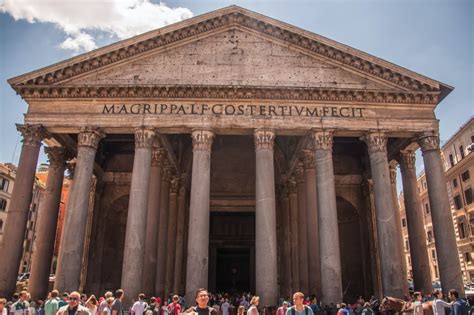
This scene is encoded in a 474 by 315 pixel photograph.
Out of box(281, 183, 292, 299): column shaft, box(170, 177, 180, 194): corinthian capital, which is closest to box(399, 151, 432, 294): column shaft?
box(281, 183, 292, 299): column shaft

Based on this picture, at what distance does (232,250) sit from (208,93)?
1112 centimetres

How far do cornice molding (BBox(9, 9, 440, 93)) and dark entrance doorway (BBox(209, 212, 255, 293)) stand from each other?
1054cm

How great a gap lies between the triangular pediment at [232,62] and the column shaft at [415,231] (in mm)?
3833

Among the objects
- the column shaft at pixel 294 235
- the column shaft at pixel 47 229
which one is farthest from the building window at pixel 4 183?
the column shaft at pixel 294 235

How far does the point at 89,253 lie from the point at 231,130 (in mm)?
11277

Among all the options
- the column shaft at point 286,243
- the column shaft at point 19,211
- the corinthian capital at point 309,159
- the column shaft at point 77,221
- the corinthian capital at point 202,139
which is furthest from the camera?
the column shaft at point 286,243

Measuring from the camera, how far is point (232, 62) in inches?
654

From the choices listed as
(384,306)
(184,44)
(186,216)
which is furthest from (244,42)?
(384,306)

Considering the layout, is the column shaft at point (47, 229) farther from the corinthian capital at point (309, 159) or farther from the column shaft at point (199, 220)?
the corinthian capital at point (309, 159)

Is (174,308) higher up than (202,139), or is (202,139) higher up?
(202,139)

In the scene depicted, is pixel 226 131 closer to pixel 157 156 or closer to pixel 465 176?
pixel 157 156

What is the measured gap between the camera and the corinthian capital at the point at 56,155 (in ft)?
59.3

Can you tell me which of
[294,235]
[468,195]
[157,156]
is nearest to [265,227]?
[157,156]

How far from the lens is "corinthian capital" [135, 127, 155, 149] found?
1523 centimetres
